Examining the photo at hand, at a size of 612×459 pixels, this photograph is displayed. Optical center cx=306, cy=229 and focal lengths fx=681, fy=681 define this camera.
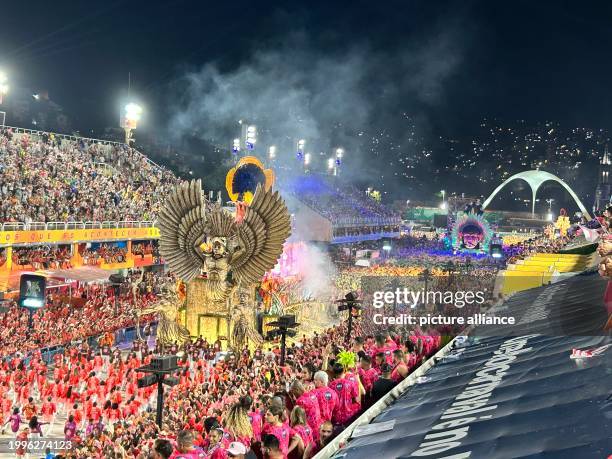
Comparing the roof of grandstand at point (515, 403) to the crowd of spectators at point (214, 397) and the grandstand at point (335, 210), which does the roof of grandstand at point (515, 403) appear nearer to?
the crowd of spectators at point (214, 397)

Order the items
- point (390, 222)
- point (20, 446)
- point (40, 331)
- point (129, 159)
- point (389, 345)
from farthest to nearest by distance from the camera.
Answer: point (390, 222), point (129, 159), point (40, 331), point (20, 446), point (389, 345)

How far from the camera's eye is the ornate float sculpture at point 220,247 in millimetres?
23359

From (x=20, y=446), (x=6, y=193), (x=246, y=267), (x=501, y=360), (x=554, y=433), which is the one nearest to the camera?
(x=554, y=433)

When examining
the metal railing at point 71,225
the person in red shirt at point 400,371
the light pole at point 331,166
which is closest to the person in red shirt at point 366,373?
the person in red shirt at point 400,371

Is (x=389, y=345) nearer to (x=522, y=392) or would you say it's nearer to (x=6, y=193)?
(x=522, y=392)

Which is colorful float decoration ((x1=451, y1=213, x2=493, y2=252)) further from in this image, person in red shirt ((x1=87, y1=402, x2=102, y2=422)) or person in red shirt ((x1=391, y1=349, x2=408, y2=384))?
person in red shirt ((x1=391, y1=349, x2=408, y2=384))

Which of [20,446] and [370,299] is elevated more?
[370,299]

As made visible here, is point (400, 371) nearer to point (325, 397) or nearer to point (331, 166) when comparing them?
point (325, 397)


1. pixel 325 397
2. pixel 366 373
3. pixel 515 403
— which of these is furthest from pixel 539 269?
pixel 515 403

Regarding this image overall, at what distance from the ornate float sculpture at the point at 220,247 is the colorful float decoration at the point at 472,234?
121 ft

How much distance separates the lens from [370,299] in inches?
927

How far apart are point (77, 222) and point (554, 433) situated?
3301 centimetres

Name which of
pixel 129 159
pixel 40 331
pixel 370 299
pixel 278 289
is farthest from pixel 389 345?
pixel 129 159

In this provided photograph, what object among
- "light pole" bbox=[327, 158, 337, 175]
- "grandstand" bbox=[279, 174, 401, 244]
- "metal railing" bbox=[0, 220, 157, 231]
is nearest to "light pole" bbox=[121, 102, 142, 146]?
"grandstand" bbox=[279, 174, 401, 244]
